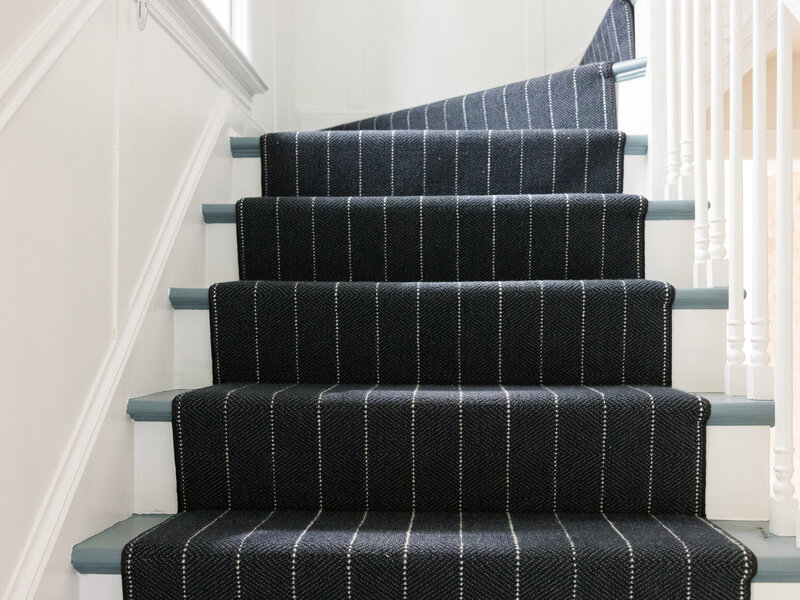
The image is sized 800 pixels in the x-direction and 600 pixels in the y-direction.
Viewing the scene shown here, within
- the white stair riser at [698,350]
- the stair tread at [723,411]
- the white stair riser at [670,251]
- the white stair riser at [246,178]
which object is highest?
the white stair riser at [246,178]

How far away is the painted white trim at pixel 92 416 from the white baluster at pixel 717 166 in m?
1.07

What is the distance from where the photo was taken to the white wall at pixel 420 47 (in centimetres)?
291

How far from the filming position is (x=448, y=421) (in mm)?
1143

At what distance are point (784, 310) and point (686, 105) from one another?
0.59 metres

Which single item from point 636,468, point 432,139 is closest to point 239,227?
point 432,139

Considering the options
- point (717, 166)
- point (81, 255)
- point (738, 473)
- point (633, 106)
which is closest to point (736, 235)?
point (717, 166)

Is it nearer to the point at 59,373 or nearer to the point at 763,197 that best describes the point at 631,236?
the point at 763,197

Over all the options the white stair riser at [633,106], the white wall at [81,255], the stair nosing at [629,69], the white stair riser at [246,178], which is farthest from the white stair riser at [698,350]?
the white stair riser at [246,178]

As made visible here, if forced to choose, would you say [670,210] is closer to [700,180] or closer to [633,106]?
[700,180]

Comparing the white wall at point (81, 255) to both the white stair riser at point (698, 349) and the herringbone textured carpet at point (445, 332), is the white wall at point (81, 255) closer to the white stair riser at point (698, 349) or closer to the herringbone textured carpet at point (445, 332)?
the herringbone textured carpet at point (445, 332)

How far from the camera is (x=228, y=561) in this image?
97cm

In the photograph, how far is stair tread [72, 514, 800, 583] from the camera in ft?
3.15

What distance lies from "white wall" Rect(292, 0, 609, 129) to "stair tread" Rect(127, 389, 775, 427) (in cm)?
196

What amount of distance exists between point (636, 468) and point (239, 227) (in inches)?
38.1
